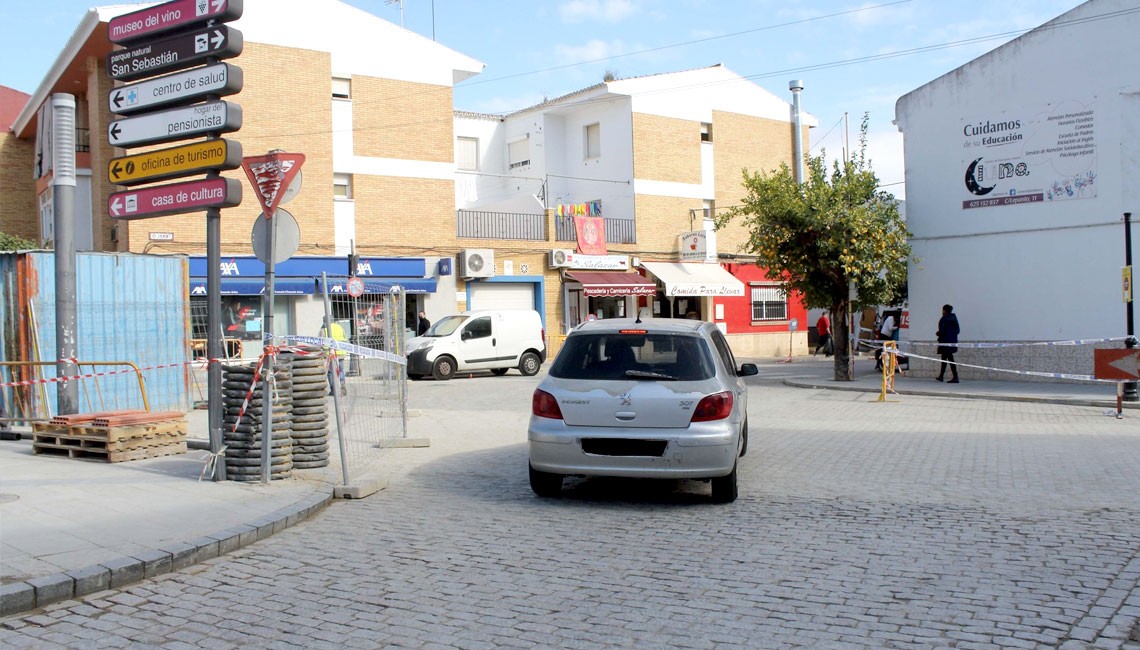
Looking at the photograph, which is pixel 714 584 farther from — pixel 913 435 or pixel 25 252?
pixel 25 252

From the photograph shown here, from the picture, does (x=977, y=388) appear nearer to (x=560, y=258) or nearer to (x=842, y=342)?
(x=842, y=342)

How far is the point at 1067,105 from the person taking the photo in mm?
19500

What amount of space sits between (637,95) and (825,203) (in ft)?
47.3

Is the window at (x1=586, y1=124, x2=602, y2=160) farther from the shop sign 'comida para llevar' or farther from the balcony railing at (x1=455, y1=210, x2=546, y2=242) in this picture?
the shop sign 'comida para llevar'

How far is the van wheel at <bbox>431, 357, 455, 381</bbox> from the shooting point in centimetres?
2398

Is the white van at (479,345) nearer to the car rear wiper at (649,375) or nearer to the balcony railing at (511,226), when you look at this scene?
the balcony railing at (511,226)

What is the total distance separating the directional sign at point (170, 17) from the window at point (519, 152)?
→ 91.9 ft

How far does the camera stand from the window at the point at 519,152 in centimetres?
3734

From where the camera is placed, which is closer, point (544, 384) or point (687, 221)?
point (544, 384)

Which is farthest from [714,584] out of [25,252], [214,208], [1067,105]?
[1067,105]

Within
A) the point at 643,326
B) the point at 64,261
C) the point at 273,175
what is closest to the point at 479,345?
the point at 64,261

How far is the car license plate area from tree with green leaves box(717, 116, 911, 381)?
Answer: 1411 cm

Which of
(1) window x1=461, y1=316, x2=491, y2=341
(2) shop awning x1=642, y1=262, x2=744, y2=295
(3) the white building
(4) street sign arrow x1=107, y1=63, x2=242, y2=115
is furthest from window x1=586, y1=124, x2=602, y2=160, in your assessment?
(4) street sign arrow x1=107, y1=63, x2=242, y2=115

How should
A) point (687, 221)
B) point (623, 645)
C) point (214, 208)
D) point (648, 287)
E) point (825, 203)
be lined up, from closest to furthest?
point (623, 645) → point (214, 208) → point (825, 203) → point (648, 287) → point (687, 221)
